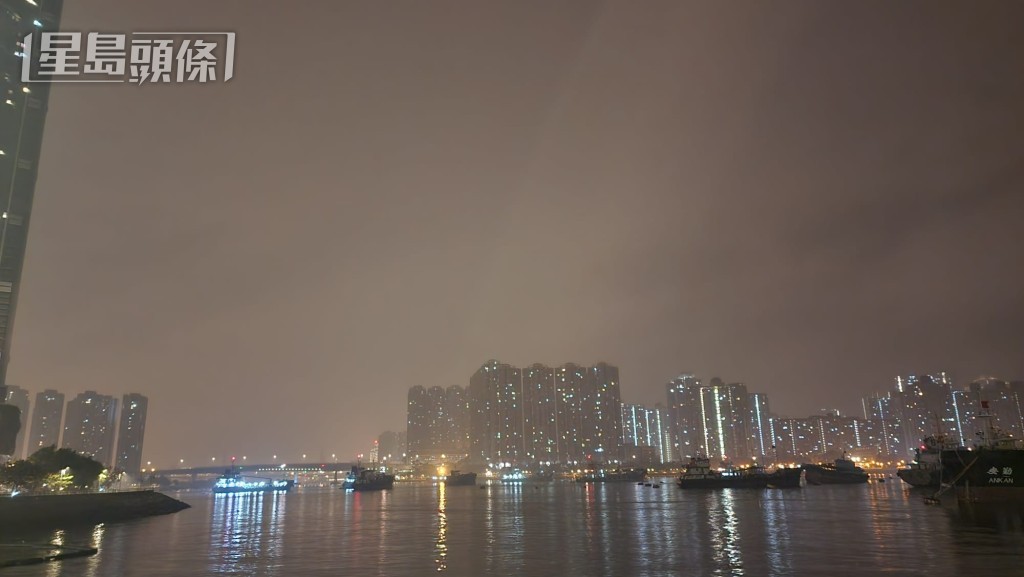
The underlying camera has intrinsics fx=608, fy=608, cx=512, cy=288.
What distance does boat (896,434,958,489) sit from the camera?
250ft

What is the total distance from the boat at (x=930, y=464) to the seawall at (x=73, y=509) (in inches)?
3981

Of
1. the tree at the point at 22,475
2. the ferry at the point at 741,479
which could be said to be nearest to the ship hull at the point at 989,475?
the ferry at the point at 741,479

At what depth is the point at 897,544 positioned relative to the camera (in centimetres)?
3553

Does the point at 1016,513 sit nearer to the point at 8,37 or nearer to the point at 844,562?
the point at 844,562

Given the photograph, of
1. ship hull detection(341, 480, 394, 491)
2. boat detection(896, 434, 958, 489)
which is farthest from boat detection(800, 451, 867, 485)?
ship hull detection(341, 480, 394, 491)

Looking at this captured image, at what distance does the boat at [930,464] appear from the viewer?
76331mm

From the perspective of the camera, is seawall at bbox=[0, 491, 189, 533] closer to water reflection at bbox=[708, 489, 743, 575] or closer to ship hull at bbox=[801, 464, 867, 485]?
water reflection at bbox=[708, 489, 743, 575]

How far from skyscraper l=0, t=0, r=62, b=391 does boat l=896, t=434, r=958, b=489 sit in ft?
444

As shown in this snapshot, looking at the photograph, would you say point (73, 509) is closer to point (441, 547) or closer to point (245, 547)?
point (245, 547)

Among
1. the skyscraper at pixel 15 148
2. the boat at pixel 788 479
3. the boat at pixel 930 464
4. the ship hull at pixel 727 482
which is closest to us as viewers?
the boat at pixel 930 464

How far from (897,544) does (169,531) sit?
60299 mm

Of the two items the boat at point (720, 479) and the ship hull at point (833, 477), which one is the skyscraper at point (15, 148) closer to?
the boat at point (720, 479)

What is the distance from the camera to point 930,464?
89.4 metres

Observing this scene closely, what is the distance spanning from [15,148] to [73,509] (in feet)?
214
